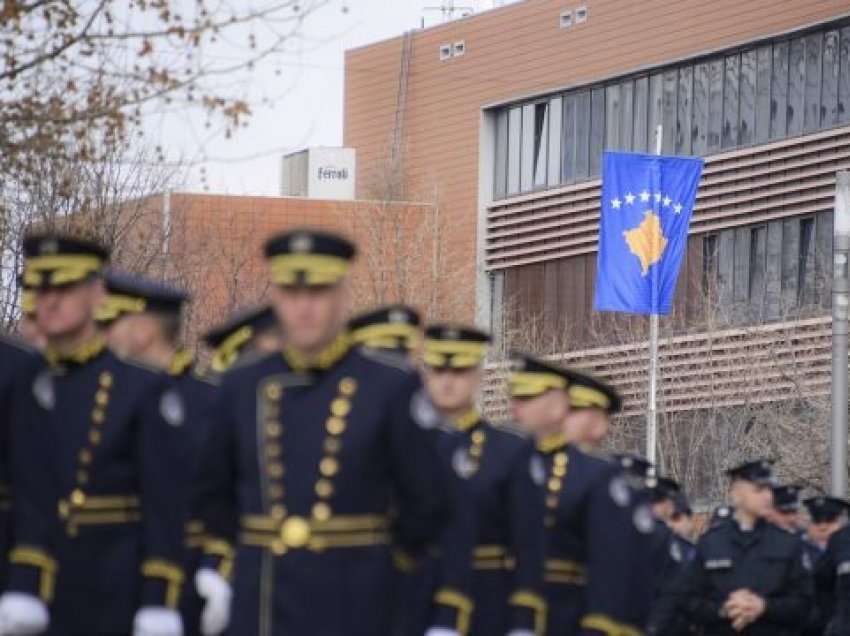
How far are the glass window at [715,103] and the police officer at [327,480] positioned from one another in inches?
2157

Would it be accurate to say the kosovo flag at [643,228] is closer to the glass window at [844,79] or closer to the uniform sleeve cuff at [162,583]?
the glass window at [844,79]

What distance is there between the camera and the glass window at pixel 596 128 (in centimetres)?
6975

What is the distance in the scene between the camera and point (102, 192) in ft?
127

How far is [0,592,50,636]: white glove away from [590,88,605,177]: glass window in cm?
5882

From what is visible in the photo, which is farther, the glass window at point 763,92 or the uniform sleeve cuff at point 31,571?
the glass window at point 763,92

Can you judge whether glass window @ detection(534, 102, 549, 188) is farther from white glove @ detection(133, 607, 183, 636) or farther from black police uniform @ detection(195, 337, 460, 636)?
black police uniform @ detection(195, 337, 460, 636)

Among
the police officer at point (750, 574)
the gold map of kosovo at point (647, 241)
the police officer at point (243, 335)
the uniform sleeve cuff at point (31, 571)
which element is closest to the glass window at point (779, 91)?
the gold map of kosovo at point (647, 241)

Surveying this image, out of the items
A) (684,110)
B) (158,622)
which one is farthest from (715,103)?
(158,622)

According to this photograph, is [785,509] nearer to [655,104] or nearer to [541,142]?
[655,104]

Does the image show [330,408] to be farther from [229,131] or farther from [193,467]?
[229,131]

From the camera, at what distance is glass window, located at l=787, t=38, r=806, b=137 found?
62094mm

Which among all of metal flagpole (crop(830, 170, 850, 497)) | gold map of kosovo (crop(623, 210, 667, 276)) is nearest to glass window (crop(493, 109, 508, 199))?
gold map of kosovo (crop(623, 210, 667, 276))

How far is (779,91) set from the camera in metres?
63.0

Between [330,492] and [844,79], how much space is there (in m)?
50.5
